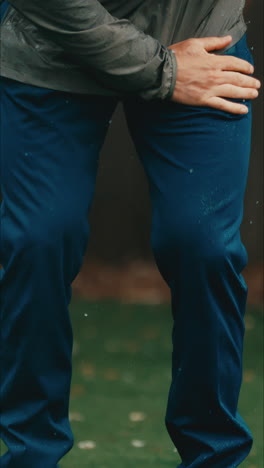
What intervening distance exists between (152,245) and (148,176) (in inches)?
7.3

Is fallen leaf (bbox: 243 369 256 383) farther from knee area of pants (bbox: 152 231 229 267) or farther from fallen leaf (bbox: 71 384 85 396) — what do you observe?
knee area of pants (bbox: 152 231 229 267)

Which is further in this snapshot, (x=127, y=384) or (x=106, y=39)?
(x=127, y=384)

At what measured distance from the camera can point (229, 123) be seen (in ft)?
9.81

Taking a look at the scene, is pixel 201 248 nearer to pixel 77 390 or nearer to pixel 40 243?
pixel 40 243

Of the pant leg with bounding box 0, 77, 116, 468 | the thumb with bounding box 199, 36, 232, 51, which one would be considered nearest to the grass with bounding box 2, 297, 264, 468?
the pant leg with bounding box 0, 77, 116, 468

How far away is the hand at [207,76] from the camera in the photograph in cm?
295

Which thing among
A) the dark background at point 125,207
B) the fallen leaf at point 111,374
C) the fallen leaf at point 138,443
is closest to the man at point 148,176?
the fallen leaf at point 138,443

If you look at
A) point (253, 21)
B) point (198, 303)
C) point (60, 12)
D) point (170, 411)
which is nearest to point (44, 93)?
point (60, 12)

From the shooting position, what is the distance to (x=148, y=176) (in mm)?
3031

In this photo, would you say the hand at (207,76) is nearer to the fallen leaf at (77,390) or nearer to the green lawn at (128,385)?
the green lawn at (128,385)

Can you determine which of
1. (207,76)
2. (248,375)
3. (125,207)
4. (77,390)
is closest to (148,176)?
(207,76)

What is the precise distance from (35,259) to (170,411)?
56cm

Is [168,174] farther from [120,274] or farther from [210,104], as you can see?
[120,274]

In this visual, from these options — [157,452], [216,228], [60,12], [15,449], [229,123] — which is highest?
[60,12]
